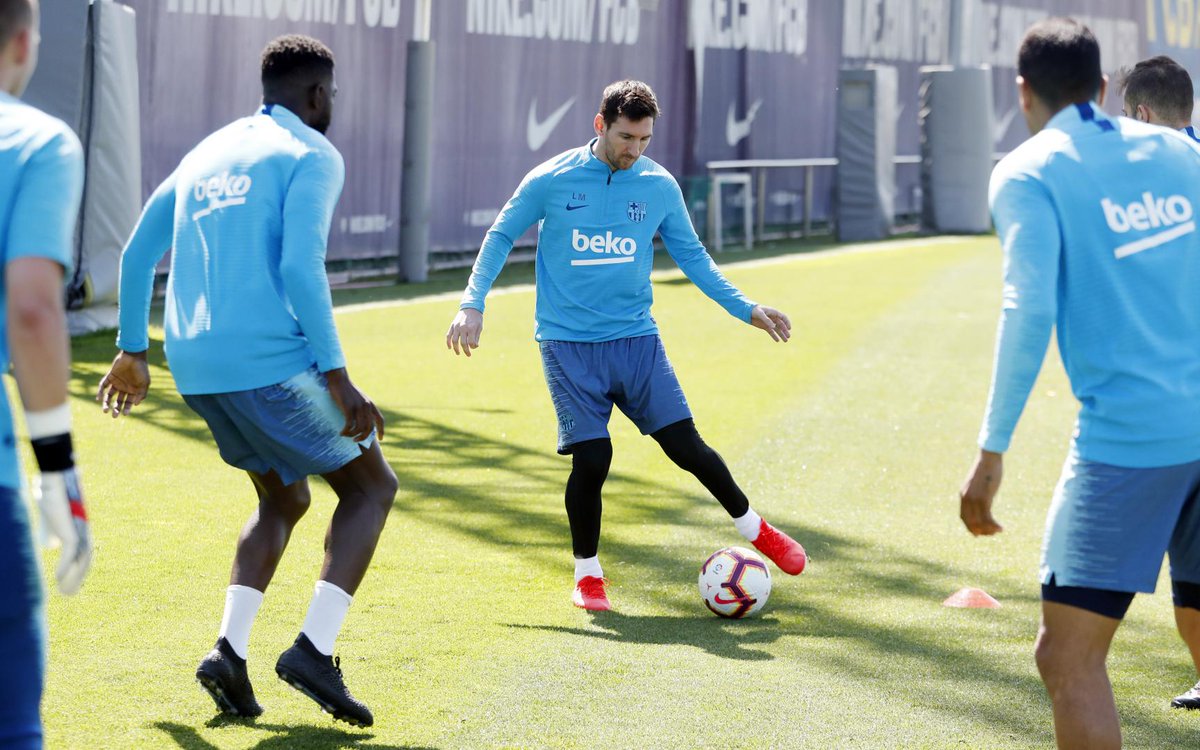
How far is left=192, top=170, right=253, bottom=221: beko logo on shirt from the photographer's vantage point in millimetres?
4480

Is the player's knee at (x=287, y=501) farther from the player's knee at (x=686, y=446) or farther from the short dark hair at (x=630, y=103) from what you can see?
the short dark hair at (x=630, y=103)

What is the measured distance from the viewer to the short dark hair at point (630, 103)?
614cm

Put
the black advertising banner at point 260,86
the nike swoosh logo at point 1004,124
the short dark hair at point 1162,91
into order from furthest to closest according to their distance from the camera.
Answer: the nike swoosh logo at point 1004,124, the black advertising banner at point 260,86, the short dark hair at point 1162,91

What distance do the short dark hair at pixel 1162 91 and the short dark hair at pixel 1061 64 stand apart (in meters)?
2.23

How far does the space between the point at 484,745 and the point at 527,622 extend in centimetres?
143

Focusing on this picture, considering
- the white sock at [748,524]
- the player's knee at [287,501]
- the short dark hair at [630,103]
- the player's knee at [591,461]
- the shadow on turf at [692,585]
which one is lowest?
the shadow on turf at [692,585]

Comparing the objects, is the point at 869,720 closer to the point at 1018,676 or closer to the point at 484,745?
the point at 1018,676

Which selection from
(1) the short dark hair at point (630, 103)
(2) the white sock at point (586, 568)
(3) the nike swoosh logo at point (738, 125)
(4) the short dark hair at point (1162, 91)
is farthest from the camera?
(3) the nike swoosh logo at point (738, 125)

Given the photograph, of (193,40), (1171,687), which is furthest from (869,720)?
(193,40)

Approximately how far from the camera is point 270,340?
14.9ft

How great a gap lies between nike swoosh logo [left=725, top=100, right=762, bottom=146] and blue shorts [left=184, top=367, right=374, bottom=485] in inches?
909

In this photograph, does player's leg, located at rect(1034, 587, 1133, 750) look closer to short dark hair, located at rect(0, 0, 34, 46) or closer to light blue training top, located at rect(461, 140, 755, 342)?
short dark hair, located at rect(0, 0, 34, 46)

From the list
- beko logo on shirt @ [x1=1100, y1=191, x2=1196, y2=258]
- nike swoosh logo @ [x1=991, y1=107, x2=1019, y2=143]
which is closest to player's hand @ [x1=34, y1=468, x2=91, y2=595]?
beko logo on shirt @ [x1=1100, y1=191, x2=1196, y2=258]

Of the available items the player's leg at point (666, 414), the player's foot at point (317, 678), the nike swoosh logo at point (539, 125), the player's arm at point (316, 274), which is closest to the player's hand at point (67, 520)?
the player's arm at point (316, 274)
